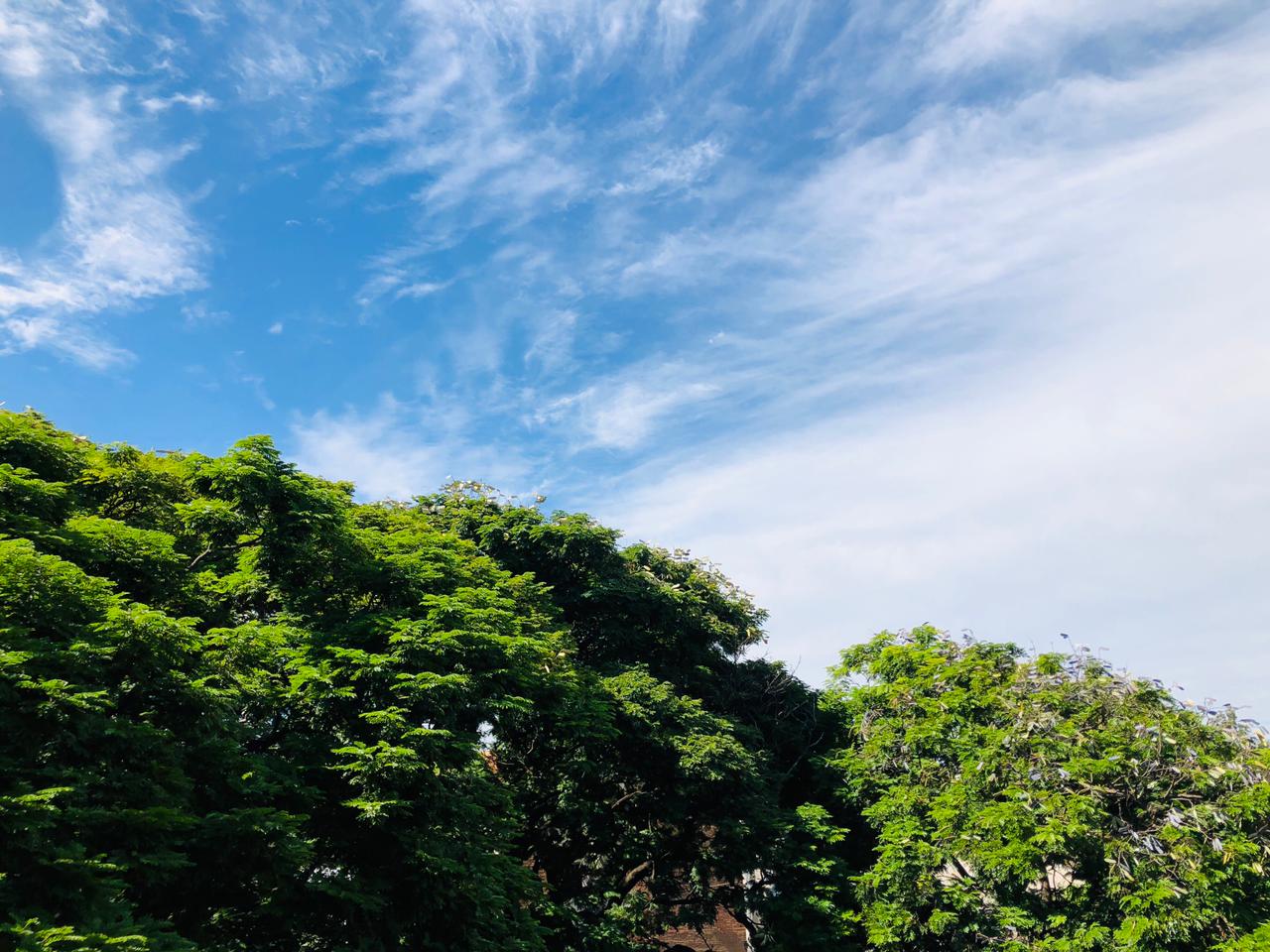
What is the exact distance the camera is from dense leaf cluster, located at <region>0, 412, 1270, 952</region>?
9672 mm

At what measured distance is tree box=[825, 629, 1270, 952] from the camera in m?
16.0

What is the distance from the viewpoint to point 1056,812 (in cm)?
1670

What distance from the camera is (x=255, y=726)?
13.2m

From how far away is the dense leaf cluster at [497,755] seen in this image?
31.7 feet

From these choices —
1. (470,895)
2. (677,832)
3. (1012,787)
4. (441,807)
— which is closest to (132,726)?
(441,807)

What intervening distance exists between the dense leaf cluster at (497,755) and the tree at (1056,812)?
0.07 meters

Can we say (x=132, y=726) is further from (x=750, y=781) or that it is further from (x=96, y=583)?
(x=750, y=781)

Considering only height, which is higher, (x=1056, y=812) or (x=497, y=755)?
(x=497, y=755)

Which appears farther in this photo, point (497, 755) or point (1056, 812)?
point (497, 755)

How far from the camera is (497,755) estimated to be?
67.7 ft

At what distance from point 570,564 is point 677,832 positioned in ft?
24.7

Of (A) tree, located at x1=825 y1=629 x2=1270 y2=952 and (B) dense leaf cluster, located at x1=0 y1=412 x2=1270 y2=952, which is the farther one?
(A) tree, located at x1=825 y1=629 x2=1270 y2=952

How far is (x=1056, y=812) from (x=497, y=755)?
1264 centimetres

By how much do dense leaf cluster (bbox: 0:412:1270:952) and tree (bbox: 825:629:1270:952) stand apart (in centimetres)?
7
